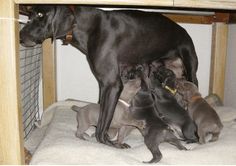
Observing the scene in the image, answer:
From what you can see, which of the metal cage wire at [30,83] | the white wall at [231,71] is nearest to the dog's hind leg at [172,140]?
the metal cage wire at [30,83]

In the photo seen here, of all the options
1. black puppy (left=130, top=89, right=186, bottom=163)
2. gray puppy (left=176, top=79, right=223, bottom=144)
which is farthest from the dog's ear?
gray puppy (left=176, top=79, right=223, bottom=144)

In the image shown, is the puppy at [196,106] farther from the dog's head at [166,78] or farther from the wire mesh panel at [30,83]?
the wire mesh panel at [30,83]

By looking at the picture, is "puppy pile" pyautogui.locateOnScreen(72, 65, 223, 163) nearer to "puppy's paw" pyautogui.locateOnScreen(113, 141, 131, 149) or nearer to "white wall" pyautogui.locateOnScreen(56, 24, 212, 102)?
"puppy's paw" pyautogui.locateOnScreen(113, 141, 131, 149)

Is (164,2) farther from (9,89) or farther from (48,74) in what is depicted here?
(48,74)

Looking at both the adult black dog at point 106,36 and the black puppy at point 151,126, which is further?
the adult black dog at point 106,36

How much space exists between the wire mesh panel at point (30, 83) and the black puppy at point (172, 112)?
87 cm

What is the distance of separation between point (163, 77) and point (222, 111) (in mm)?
592

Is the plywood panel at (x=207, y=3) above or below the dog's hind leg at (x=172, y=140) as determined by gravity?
above

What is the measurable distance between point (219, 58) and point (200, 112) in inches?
42.0

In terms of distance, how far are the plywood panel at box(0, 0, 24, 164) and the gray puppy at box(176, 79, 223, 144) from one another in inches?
37.6

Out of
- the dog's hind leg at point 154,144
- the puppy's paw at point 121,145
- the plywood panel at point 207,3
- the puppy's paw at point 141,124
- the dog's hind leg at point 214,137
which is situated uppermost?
the plywood panel at point 207,3

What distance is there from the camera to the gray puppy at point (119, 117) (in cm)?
190

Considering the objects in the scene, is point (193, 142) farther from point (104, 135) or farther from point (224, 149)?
point (104, 135)

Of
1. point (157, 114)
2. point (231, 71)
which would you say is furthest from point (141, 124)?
point (231, 71)
